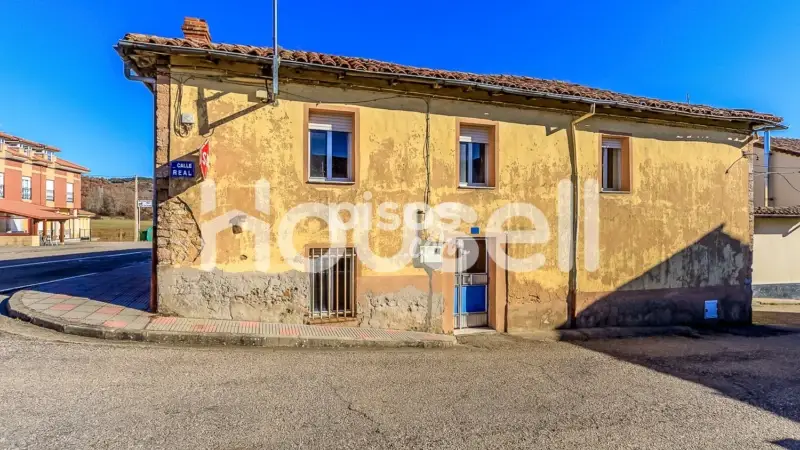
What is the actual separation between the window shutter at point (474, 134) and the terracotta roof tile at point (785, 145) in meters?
14.9

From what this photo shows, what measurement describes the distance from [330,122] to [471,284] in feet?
15.0

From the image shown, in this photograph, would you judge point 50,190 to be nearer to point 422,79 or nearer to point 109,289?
point 109,289

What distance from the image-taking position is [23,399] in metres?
4.05

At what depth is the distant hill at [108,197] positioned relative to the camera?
2608 inches

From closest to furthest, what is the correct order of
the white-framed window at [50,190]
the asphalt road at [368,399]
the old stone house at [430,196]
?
the asphalt road at [368,399] → the old stone house at [430,196] → the white-framed window at [50,190]

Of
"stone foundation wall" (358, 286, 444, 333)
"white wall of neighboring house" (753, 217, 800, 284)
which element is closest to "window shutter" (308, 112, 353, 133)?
"stone foundation wall" (358, 286, 444, 333)

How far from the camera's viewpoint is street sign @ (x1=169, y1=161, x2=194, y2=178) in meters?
7.13

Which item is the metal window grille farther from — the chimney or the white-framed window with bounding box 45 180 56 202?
the white-framed window with bounding box 45 180 56 202

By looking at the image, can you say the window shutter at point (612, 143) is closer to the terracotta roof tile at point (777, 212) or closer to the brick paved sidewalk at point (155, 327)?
the brick paved sidewalk at point (155, 327)

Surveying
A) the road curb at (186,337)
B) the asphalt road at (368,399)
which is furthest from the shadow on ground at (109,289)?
the asphalt road at (368,399)

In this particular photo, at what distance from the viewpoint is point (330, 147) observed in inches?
323

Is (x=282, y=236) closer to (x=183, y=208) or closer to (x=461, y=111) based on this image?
(x=183, y=208)

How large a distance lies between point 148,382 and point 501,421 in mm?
3853

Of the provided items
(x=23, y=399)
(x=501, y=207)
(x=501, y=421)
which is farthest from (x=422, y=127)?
(x=23, y=399)
